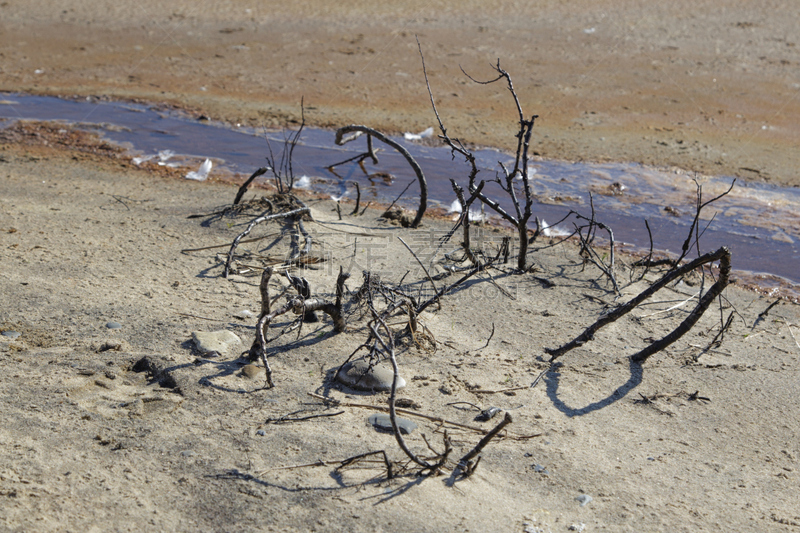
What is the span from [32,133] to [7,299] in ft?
13.6

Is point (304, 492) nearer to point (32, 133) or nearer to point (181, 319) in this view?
point (181, 319)

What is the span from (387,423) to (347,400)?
0.24 m

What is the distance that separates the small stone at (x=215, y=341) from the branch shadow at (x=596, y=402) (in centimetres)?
146

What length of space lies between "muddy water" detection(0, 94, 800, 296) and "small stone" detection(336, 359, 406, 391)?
9.88ft

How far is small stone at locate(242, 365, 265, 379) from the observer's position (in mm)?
3035

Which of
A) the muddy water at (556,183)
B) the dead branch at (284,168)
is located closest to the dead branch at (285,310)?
the dead branch at (284,168)

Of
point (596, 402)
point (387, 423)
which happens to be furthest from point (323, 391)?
point (596, 402)

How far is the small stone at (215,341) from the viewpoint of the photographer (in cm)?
317

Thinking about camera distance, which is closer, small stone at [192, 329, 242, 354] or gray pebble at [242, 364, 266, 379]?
gray pebble at [242, 364, 266, 379]

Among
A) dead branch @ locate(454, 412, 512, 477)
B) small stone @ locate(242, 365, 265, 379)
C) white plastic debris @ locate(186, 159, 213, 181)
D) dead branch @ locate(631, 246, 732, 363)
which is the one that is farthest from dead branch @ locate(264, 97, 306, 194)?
dead branch @ locate(454, 412, 512, 477)

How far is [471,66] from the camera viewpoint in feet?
31.9

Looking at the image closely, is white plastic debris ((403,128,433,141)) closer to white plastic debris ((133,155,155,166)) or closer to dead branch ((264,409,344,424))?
white plastic debris ((133,155,155,166))

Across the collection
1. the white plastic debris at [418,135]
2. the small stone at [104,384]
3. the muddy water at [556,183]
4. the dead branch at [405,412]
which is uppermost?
the white plastic debris at [418,135]

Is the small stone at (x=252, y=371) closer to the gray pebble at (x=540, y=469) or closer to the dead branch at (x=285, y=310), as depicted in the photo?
the dead branch at (x=285, y=310)
